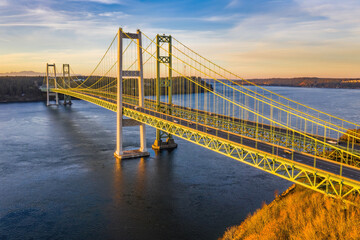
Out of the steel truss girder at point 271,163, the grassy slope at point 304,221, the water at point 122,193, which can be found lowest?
the water at point 122,193

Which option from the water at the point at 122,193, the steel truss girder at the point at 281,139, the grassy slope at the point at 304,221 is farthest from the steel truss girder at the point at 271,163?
the water at the point at 122,193

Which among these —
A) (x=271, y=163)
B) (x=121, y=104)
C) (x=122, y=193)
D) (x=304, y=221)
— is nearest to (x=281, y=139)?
(x=271, y=163)

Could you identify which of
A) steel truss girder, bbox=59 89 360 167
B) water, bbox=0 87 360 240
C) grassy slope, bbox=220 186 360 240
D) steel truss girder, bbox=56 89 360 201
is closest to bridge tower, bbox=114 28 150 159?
water, bbox=0 87 360 240

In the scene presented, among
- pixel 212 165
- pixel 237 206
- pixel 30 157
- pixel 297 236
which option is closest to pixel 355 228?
pixel 297 236

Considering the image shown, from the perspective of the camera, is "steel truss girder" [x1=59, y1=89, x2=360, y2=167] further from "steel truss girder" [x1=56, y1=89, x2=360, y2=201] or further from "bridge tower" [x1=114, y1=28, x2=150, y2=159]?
"bridge tower" [x1=114, y1=28, x2=150, y2=159]

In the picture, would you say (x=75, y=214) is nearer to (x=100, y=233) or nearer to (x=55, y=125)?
(x=100, y=233)

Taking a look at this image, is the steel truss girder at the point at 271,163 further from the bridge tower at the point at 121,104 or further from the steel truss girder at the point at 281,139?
the steel truss girder at the point at 281,139
